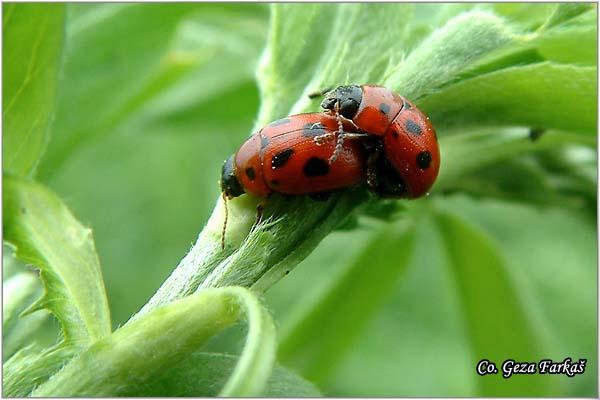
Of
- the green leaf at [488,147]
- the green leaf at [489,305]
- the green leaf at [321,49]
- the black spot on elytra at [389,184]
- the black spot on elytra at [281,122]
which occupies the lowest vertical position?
the green leaf at [489,305]

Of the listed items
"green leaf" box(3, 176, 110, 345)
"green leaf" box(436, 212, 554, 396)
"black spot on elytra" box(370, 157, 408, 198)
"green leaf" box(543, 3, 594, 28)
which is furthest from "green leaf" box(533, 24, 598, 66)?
"green leaf" box(3, 176, 110, 345)

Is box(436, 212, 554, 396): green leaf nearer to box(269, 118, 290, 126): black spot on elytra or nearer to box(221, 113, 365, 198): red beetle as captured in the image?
box(221, 113, 365, 198): red beetle

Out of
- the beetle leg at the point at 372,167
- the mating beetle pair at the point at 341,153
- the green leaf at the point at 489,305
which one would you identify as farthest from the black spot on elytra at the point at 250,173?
the green leaf at the point at 489,305

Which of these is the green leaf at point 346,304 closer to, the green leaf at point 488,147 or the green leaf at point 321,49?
the green leaf at point 488,147

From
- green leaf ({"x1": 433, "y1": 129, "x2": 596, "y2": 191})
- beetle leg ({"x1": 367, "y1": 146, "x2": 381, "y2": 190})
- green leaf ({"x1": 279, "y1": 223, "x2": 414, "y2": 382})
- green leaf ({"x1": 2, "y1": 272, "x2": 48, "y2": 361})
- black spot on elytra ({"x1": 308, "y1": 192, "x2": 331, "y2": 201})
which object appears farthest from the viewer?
green leaf ({"x1": 279, "y1": 223, "x2": 414, "y2": 382})

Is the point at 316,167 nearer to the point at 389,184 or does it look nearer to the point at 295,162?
the point at 295,162

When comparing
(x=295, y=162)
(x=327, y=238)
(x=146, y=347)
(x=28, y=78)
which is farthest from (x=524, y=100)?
(x=28, y=78)
